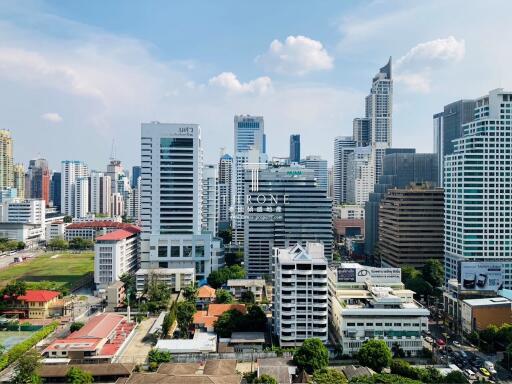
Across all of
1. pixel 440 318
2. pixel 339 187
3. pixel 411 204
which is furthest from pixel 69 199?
pixel 440 318

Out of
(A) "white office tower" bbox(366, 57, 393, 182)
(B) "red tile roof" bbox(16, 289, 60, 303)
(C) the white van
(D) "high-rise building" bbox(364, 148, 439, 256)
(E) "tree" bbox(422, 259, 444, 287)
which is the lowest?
(C) the white van

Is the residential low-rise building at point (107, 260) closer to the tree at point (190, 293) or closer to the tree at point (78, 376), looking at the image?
the tree at point (190, 293)

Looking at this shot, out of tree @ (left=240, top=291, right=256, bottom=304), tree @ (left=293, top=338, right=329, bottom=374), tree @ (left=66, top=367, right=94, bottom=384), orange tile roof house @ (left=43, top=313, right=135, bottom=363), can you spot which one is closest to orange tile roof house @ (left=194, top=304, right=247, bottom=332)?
tree @ (left=240, top=291, right=256, bottom=304)

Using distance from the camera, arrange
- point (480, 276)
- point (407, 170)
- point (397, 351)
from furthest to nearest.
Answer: point (407, 170) < point (480, 276) < point (397, 351)

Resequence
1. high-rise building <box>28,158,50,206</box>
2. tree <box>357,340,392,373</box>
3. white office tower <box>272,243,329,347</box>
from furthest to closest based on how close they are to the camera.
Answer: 1. high-rise building <box>28,158,50,206</box>
2. white office tower <box>272,243,329,347</box>
3. tree <box>357,340,392,373</box>

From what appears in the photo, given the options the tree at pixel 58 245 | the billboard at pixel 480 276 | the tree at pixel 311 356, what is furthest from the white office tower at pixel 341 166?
the tree at pixel 311 356

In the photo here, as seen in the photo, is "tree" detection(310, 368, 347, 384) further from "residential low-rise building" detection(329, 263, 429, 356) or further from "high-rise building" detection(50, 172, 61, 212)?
"high-rise building" detection(50, 172, 61, 212)

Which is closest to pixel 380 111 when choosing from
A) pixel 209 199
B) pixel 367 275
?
pixel 209 199

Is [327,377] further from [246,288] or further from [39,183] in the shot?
[39,183]
